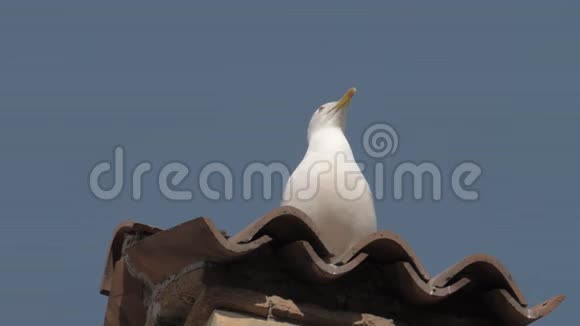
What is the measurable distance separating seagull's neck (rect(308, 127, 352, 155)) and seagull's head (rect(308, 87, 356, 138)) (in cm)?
5

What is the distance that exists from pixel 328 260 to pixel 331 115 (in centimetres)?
193

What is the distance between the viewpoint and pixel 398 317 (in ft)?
17.9

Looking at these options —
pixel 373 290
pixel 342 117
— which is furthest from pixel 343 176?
pixel 342 117

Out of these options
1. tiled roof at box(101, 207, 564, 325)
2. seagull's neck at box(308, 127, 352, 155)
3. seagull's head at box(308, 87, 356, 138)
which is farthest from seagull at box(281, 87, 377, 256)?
seagull's head at box(308, 87, 356, 138)

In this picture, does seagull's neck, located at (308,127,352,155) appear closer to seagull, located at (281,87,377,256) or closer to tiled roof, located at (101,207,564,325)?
seagull, located at (281,87,377,256)

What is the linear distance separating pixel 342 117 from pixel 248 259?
6.70 ft

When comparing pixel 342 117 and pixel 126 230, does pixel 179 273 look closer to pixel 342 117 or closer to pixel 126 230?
pixel 126 230

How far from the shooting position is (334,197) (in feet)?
19.2

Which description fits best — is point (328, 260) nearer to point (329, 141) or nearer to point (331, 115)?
point (329, 141)

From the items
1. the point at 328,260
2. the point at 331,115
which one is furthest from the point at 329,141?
the point at 328,260

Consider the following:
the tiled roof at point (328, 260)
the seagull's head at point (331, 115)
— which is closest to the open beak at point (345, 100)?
the seagull's head at point (331, 115)

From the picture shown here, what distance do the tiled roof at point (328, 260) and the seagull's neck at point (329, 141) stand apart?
1142 mm

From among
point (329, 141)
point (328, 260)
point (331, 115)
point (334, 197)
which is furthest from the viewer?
point (331, 115)

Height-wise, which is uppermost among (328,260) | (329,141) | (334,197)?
(329,141)
